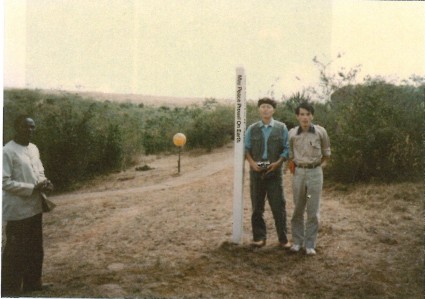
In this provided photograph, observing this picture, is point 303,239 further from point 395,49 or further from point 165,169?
point 395,49

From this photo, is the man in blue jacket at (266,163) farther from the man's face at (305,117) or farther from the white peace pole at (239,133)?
the man's face at (305,117)

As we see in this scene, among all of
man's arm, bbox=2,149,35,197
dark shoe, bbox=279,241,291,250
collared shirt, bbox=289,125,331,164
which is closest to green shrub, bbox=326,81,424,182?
collared shirt, bbox=289,125,331,164

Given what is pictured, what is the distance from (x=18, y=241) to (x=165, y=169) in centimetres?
195

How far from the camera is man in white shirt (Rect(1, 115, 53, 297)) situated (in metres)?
3.58

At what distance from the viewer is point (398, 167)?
533 cm

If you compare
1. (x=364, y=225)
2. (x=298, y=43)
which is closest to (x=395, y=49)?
(x=298, y=43)

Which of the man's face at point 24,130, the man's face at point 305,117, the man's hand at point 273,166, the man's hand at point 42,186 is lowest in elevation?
the man's hand at point 42,186

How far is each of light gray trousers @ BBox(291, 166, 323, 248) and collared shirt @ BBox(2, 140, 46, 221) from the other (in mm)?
2295

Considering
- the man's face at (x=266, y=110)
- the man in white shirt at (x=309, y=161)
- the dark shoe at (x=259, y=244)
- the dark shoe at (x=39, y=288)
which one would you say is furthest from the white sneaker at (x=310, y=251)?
the dark shoe at (x=39, y=288)

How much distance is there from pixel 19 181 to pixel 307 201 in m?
2.54

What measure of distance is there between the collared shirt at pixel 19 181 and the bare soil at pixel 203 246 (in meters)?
0.75

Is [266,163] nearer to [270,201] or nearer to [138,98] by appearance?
[270,201]

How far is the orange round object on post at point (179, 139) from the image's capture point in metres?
5.07

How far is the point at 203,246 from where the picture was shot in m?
4.43
